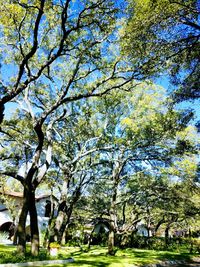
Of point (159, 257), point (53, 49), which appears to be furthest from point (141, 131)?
point (159, 257)

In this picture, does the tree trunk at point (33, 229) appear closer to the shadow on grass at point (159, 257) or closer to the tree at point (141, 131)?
the tree at point (141, 131)

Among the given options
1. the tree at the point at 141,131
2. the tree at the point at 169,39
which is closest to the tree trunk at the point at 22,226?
the tree at the point at 141,131

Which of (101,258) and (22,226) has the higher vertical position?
Result: (22,226)

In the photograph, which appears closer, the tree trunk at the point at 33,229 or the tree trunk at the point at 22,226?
the tree trunk at the point at 22,226

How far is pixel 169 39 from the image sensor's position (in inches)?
310

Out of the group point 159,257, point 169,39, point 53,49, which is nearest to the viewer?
point 169,39

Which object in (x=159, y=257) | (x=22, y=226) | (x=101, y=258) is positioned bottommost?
(x=159, y=257)

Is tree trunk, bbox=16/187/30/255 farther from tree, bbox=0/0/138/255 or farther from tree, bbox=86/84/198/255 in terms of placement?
tree, bbox=86/84/198/255

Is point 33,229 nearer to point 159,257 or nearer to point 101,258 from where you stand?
point 101,258

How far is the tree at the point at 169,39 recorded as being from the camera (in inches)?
278

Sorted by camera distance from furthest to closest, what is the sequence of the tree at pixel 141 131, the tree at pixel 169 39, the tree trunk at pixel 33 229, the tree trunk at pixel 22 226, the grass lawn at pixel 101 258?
the tree at pixel 141 131
the grass lawn at pixel 101 258
the tree trunk at pixel 33 229
the tree trunk at pixel 22 226
the tree at pixel 169 39

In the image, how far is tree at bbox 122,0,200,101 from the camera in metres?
7.06

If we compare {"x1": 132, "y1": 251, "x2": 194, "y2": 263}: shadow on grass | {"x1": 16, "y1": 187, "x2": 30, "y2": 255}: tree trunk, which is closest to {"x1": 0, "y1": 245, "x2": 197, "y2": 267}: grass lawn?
{"x1": 132, "y1": 251, "x2": 194, "y2": 263}: shadow on grass

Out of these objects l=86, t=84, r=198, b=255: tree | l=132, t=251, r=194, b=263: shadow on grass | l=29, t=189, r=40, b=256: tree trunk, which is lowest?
l=132, t=251, r=194, b=263: shadow on grass
